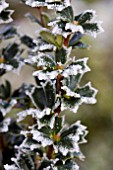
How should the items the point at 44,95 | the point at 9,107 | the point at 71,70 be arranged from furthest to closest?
the point at 9,107 < the point at 44,95 < the point at 71,70

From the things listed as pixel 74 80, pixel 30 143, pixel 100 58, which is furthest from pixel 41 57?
pixel 100 58

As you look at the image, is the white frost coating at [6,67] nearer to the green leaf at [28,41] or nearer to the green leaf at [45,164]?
the green leaf at [28,41]

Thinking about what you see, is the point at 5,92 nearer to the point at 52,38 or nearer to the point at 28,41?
the point at 28,41

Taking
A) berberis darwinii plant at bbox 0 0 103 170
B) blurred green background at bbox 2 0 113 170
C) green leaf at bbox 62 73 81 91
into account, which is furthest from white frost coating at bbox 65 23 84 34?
blurred green background at bbox 2 0 113 170

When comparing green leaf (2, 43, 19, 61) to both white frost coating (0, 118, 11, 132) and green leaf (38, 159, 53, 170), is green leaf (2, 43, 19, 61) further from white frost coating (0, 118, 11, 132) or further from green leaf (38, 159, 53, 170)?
green leaf (38, 159, 53, 170)

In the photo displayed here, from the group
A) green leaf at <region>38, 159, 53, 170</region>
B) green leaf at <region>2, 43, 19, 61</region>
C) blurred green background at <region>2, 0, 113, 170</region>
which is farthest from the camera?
blurred green background at <region>2, 0, 113, 170</region>

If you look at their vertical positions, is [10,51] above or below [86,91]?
above

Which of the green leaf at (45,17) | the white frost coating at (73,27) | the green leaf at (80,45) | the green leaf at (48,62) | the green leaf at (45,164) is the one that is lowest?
the green leaf at (45,164)

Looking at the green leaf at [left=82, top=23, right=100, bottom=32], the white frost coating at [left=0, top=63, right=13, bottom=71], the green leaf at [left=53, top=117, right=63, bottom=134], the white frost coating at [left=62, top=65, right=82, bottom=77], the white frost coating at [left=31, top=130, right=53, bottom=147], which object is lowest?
the white frost coating at [left=31, top=130, right=53, bottom=147]

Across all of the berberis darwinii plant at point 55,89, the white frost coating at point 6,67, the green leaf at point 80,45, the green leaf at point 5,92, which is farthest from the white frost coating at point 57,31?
the green leaf at point 5,92

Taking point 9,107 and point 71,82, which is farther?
point 9,107

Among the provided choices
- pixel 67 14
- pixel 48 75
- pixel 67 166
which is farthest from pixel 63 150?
pixel 67 14
